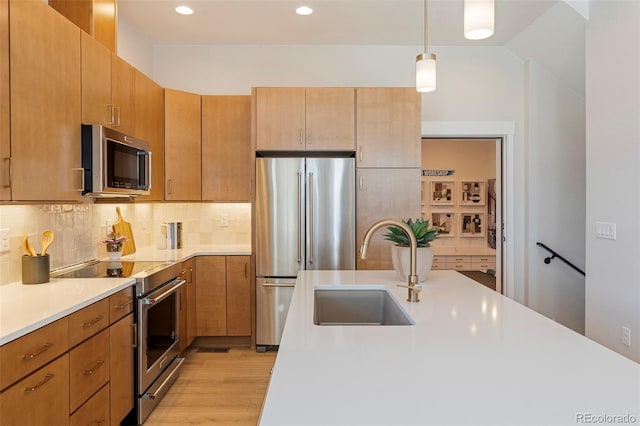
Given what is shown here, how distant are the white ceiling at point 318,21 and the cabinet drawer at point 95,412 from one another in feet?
9.36

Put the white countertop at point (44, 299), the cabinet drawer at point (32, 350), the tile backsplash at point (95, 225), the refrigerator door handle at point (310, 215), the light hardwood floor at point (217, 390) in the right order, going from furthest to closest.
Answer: the refrigerator door handle at point (310, 215)
the light hardwood floor at point (217, 390)
the tile backsplash at point (95, 225)
the white countertop at point (44, 299)
the cabinet drawer at point (32, 350)

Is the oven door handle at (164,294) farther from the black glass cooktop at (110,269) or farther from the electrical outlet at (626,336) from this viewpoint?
the electrical outlet at (626,336)

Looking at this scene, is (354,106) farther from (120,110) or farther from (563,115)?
(563,115)

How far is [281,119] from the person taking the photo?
3.57 meters

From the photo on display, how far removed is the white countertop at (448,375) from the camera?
2.54 ft

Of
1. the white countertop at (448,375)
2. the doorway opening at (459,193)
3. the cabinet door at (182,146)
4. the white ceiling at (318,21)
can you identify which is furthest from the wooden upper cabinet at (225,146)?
the doorway opening at (459,193)

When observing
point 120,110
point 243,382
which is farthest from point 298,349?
point 120,110

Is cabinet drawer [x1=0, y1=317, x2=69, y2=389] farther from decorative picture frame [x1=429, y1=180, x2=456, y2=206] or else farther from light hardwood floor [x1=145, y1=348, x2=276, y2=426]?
decorative picture frame [x1=429, y1=180, x2=456, y2=206]

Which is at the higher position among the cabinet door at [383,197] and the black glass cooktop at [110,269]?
the cabinet door at [383,197]

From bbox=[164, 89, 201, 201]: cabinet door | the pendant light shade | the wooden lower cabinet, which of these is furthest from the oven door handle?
the pendant light shade

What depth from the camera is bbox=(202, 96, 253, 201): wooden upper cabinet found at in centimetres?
383

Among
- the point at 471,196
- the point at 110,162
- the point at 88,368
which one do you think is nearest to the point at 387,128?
the point at 110,162

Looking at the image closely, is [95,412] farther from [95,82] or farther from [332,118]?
[332,118]

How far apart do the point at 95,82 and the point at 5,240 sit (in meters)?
1.02
